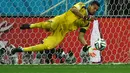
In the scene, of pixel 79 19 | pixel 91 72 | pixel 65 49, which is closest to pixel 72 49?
pixel 65 49

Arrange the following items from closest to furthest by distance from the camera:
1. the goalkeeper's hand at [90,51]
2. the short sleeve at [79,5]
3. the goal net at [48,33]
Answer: the short sleeve at [79,5] < the goalkeeper's hand at [90,51] < the goal net at [48,33]

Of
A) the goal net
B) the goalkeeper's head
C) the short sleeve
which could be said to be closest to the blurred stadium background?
the goal net

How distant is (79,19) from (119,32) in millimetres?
906

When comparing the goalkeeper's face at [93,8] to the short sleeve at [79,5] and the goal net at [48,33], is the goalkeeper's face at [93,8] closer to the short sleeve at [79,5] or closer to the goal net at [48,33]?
the short sleeve at [79,5]

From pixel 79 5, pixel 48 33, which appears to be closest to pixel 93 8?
pixel 79 5

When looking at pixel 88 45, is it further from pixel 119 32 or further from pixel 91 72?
pixel 91 72

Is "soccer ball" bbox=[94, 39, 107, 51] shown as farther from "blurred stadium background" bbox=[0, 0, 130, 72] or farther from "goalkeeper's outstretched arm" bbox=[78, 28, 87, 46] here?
"blurred stadium background" bbox=[0, 0, 130, 72]

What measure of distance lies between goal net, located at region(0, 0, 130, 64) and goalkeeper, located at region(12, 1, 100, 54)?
394mm

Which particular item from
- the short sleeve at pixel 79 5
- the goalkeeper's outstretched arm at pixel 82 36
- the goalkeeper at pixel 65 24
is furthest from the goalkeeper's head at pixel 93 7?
the goalkeeper's outstretched arm at pixel 82 36

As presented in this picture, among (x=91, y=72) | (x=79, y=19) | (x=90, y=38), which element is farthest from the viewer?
(x=90, y=38)

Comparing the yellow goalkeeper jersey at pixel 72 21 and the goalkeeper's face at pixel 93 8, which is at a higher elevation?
the goalkeeper's face at pixel 93 8

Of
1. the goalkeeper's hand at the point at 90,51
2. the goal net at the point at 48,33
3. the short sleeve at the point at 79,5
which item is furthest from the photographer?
the goal net at the point at 48,33

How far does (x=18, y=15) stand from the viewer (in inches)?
320

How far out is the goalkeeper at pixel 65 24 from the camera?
297 inches
